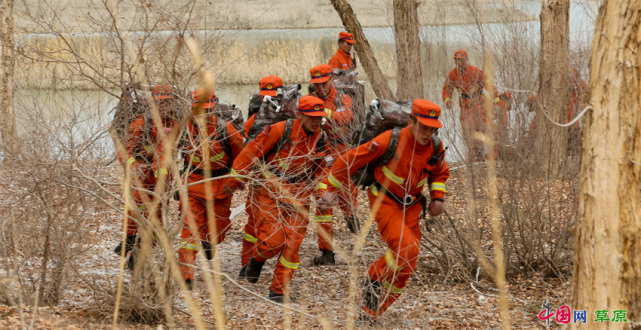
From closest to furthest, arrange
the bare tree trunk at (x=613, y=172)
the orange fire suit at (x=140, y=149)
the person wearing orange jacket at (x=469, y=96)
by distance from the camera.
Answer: the bare tree trunk at (x=613, y=172)
the orange fire suit at (x=140, y=149)
the person wearing orange jacket at (x=469, y=96)

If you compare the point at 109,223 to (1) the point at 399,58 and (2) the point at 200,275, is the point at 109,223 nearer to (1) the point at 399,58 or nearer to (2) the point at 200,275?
(2) the point at 200,275

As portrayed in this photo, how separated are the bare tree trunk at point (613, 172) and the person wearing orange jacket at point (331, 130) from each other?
2343mm

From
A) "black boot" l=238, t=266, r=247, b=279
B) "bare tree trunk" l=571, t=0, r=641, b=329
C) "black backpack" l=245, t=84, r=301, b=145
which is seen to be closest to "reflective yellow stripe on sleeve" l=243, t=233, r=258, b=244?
"black boot" l=238, t=266, r=247, b=279

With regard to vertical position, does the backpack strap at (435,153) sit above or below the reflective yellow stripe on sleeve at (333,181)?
above

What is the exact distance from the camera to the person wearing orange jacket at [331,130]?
5.52m

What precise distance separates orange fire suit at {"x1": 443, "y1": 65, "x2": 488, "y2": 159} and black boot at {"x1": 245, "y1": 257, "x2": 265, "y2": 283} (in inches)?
83.1

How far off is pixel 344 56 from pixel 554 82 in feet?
11.8

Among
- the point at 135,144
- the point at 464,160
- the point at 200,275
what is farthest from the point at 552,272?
the point at 135,144


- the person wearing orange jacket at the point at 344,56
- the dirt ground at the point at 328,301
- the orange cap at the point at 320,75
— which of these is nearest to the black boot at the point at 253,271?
the dirt ground at the point at 328,301

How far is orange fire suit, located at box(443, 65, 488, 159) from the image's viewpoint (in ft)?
18.2

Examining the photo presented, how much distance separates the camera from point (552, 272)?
5535 mm

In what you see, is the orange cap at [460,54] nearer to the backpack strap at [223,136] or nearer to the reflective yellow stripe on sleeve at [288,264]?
the backpack strap at [223,136]

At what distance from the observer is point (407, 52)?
649 centimetres

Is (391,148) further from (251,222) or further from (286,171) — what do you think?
(251,222)
